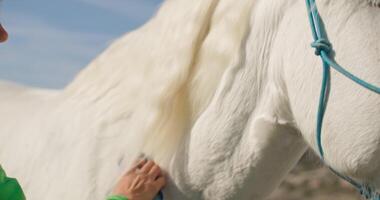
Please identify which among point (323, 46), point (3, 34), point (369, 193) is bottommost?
point (369, 193)

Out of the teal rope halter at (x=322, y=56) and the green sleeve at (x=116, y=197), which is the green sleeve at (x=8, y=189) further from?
the teal rope halter at (x=322, y=56)

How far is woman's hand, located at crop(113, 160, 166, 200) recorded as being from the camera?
5.50 feet

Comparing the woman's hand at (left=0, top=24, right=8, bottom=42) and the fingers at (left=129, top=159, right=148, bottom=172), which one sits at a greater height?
the woman's hand at (left=0, top=24, right=8, bottom=42)

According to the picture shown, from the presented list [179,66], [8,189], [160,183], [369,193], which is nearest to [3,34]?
[8,189]

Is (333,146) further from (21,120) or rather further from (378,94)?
(21,120)

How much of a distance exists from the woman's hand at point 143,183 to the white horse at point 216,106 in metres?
0.04

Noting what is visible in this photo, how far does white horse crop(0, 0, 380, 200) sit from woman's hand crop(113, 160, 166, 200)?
37 millimetres

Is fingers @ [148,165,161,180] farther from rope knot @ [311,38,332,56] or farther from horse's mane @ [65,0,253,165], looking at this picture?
rope knot @ [311,38,332,56]

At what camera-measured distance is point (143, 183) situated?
1.67 m

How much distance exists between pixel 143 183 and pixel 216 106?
30cm

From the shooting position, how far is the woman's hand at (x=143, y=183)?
5.50ft

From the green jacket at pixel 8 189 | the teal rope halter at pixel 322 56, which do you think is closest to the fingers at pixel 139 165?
the green jacket at pixel 8 189

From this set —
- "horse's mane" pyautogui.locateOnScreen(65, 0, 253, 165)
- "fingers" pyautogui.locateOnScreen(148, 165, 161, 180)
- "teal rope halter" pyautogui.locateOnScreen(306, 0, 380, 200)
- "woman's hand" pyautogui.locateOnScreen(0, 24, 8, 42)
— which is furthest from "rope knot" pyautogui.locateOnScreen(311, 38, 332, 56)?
"woman's hand" pyautogui.locateOnScreen(0, 24, 8, 42)

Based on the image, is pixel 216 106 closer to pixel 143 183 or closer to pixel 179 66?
pixel 179 66
